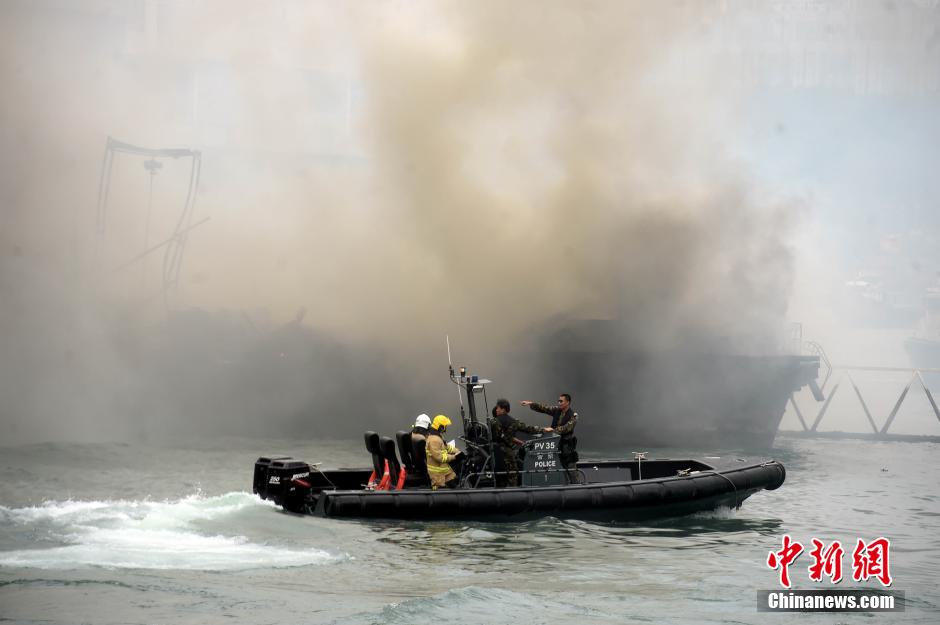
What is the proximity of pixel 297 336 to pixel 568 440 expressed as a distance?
84.1ft

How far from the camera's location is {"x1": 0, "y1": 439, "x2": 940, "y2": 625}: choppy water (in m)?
11.0

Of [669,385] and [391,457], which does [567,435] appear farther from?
[669,385]

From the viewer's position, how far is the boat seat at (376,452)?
15.7m

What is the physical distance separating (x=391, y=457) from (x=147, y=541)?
3.78m

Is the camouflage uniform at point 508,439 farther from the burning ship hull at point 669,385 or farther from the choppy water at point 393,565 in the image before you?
the burning ship hull at point 669,385

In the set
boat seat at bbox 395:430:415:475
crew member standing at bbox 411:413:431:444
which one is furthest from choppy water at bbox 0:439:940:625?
crew member standing at bbox 411:413:431:444

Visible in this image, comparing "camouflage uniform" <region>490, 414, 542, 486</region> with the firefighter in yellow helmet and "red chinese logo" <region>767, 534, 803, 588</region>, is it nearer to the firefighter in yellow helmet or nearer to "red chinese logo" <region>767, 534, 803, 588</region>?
the firefighter in yellow helmet

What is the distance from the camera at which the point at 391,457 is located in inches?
619

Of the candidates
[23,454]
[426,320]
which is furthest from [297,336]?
[23,454]

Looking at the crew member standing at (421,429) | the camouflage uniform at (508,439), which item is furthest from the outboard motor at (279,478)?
the camouflage uniform at (508,439)

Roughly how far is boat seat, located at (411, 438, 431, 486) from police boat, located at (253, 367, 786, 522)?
15mm

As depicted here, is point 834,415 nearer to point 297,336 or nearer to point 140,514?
point 297,336

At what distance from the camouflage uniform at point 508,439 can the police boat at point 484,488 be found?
102 mm

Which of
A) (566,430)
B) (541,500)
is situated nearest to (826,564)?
(541,500)
